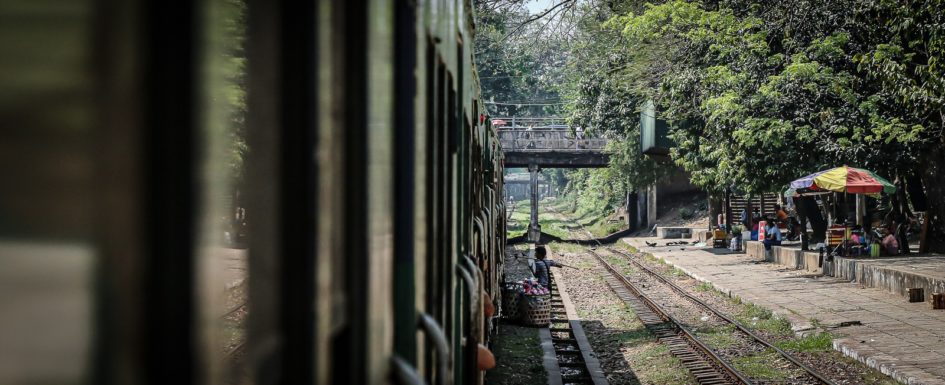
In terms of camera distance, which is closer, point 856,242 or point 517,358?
point 517,358

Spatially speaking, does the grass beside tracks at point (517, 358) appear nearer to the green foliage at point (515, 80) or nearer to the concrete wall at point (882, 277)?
the concrete wall at point (882, 277)

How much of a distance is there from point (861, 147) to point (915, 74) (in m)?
2.35

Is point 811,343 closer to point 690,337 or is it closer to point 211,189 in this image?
point 690,337

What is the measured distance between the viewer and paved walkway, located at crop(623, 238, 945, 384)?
10.1 meters

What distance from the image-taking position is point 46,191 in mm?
738

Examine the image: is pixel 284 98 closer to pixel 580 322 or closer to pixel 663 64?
pixel 580 322

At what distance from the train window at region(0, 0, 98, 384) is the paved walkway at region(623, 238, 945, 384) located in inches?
377

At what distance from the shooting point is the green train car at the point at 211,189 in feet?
2.43

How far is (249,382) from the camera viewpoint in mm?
1285

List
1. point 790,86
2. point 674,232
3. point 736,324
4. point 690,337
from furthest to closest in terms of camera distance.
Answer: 1. point 674,232
2. point 790,86
3. point 736,324
4. point 690,337

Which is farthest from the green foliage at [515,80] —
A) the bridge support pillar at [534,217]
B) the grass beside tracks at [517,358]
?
the grass beside tracks at [517,358]

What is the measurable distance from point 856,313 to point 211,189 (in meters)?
14.6

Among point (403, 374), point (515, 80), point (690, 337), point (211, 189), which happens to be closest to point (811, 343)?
point (690, 337)

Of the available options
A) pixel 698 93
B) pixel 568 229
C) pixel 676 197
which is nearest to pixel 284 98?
pixel 698 93
